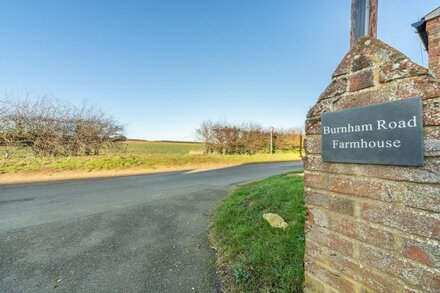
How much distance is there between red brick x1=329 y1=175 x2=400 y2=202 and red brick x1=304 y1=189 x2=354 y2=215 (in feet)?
0.23

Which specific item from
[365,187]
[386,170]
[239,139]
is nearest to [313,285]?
[365,187]

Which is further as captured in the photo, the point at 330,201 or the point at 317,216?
the point at 317,216

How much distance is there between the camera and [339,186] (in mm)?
1893

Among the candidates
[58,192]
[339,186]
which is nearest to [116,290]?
[339,186]

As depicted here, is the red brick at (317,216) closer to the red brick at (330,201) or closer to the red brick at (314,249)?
the red brick at (330,201)

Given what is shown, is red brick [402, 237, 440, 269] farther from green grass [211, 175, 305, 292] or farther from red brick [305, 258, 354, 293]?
green grass [211, 175, 305, 292]

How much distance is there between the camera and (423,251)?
1439 millimetres

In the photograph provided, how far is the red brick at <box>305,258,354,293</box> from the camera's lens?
1.87 m

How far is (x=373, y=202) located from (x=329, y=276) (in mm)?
767

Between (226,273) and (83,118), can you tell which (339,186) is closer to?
(226,273)

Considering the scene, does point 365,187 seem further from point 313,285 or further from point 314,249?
point 313,285

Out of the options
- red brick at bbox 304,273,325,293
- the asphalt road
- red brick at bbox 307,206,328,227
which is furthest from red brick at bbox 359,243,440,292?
the asphalt road

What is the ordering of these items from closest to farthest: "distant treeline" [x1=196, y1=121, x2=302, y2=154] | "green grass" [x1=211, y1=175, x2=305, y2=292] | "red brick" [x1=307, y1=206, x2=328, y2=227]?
1. "red brick" [x1=307, y1=206, x2=328, y2=227]
2. "green grass" [x1=211, y1=175, x2=305, y2=292]
3. "distant treeline" [x1=196, y1=121, x2=302, y2=154]

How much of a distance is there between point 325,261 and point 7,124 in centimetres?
1920
